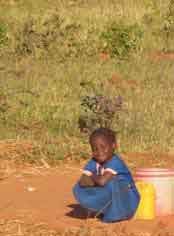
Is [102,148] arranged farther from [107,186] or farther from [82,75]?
[82,75]

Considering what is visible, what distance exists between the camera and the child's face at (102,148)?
17.8ft

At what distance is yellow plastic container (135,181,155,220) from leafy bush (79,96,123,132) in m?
3.99

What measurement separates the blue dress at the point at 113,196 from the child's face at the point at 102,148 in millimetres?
41

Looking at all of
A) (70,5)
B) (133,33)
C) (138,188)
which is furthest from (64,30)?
(138,188)

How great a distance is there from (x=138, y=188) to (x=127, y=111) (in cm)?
498

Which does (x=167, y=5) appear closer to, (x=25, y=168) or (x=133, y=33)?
(x=133, y=33)

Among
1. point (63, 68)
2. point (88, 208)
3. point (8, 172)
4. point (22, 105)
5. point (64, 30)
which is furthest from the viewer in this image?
point (64, 30)

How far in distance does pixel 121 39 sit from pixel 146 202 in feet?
35.8

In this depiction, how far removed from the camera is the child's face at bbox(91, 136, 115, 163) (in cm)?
544

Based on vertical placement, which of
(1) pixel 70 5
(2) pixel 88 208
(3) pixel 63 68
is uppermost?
(1) pixel 70 5

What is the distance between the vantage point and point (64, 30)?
16.0m

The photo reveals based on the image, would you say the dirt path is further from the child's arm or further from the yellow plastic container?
the child's arm

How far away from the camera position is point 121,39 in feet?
53.3

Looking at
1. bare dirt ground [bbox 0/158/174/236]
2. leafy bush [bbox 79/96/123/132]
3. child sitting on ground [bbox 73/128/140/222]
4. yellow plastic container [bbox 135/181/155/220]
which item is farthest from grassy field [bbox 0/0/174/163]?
child sitting on ground [bbox 73/128/140/222]
